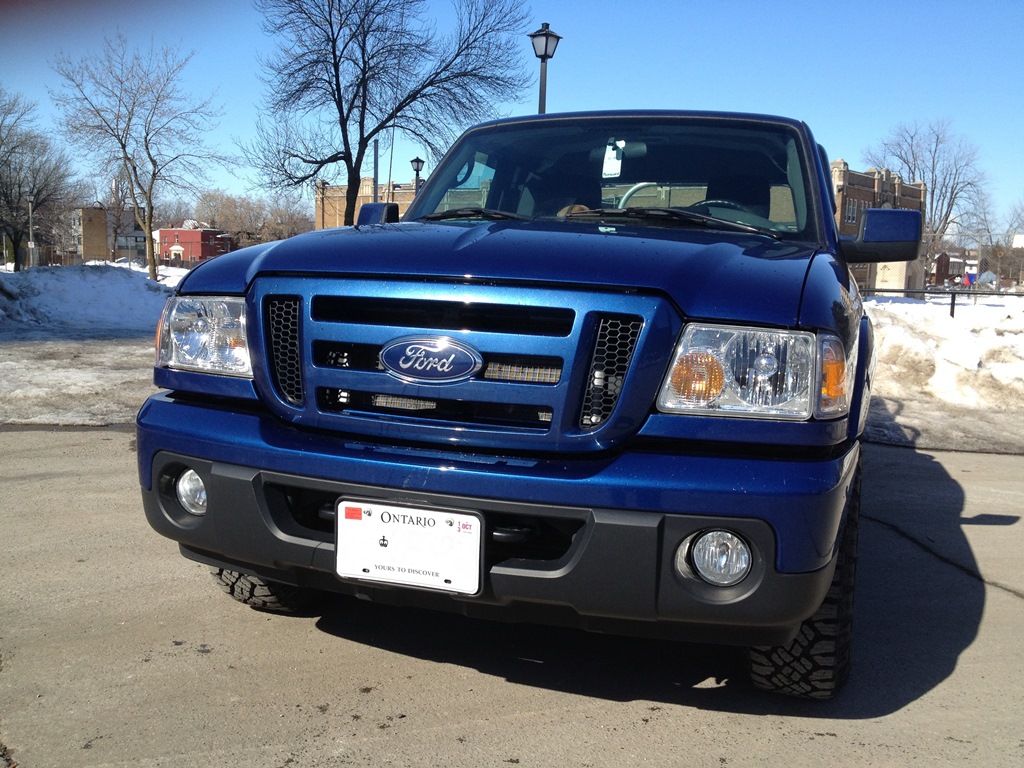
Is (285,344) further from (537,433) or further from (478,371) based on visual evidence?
(537,433)

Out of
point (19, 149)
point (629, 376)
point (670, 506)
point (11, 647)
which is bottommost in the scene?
point (11, 647)

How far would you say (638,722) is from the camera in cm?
255

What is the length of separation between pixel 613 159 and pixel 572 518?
1.98m

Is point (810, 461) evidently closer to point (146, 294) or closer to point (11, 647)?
point (11, 647)

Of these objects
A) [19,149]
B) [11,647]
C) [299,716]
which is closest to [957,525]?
[299,716]

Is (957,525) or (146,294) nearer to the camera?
(957,525)

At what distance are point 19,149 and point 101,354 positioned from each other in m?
37.2

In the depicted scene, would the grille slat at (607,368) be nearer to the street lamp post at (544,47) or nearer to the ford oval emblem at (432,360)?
the ford oval emblem at (432,360)

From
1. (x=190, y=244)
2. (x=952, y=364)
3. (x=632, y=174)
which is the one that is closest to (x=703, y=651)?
(x=632, y=174)

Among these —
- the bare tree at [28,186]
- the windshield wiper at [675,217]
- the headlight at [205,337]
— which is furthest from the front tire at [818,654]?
the bare tree at [28,186]

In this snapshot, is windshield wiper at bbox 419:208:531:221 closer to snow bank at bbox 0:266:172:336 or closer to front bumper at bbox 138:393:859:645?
front bumper at bbox 138:393:859:645

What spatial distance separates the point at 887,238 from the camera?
3.62 m

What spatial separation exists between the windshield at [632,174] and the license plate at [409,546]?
1360mm

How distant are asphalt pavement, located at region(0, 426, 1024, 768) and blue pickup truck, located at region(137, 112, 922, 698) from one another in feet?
0.81
